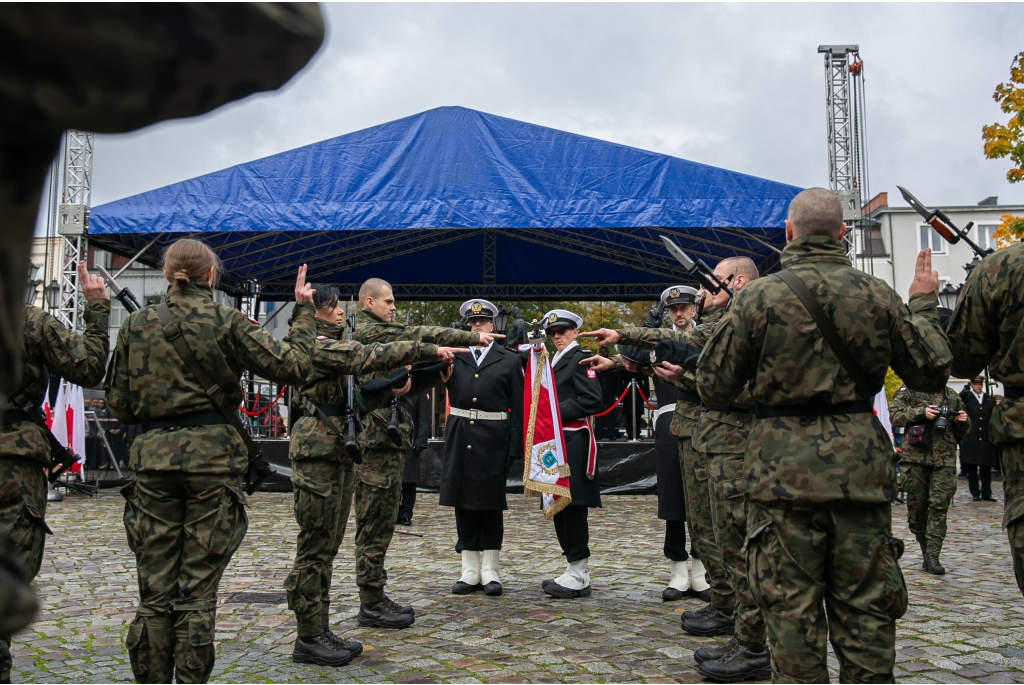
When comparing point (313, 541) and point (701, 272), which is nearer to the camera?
point (313, 541)

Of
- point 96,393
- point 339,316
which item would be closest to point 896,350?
point 339,316

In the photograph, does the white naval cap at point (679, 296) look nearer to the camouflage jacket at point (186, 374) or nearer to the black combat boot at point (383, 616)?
the black combat boot at point (383, 616)

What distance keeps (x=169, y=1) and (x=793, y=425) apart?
114 inches

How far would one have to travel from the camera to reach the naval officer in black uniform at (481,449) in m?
6.98

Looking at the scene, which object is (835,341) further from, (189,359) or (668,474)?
(668,474)

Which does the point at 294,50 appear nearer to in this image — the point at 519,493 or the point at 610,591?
the point at 610,591

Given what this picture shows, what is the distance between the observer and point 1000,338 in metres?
4.01

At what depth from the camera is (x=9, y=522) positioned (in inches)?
156

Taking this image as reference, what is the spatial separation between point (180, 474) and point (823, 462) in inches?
109

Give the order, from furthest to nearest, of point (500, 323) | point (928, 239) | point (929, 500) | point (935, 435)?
point (928, 239)
point (500, 323)
point (935, 435)
point (929, 500)

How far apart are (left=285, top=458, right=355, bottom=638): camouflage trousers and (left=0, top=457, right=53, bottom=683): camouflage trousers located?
1.32m

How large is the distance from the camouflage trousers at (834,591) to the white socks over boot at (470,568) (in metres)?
3.89

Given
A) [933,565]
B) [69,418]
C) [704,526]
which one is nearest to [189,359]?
[704,526]

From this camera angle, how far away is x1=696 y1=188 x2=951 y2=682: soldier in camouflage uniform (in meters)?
3.24
